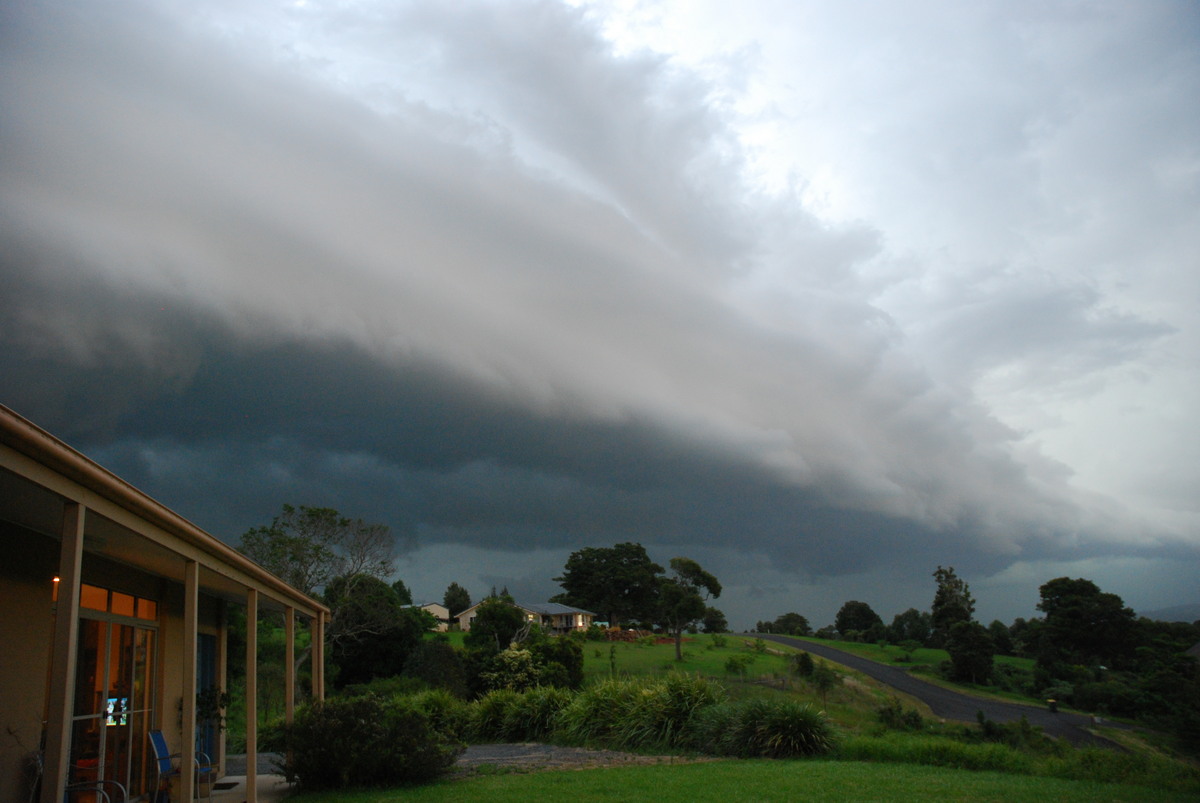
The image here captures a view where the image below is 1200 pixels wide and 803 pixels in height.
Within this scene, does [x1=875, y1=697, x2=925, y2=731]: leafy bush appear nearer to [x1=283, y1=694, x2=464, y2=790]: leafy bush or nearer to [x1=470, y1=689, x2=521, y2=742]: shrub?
[x1=470, y1=689, x2=521, y2=742]: shrub

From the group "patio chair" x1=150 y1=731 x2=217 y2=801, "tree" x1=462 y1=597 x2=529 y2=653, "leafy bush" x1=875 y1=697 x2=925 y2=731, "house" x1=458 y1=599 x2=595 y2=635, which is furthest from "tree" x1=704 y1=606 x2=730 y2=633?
"patio chair" x1=150 y1=731 x2=217 y2=801

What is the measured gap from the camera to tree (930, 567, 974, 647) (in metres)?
53.1

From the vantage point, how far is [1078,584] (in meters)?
37.3

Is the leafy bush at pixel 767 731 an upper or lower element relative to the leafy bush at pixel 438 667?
lower

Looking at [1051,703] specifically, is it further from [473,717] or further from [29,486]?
[29,486]

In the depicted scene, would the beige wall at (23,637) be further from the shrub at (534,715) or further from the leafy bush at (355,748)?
the shrub at (534,715)

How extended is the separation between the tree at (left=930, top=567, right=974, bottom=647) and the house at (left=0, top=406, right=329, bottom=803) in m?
50.8

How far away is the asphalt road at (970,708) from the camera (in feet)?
73.2

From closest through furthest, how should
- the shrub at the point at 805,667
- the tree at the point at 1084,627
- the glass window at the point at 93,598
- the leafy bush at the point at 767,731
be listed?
the glass window at the point at 93,598 < the leafy bush at the point at 767,731 < the shrub at the point at 805,667 < the tree at the point at 1084,627


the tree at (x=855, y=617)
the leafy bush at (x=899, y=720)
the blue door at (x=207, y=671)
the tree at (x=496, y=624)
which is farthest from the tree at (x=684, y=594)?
the tree at (x=855, y=617)

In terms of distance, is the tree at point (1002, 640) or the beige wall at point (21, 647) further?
the tree at point (1002, 640)

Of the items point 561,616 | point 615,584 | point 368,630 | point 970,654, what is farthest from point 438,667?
point 615,584

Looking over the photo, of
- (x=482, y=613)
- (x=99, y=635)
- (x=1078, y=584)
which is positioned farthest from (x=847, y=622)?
(x=99, y=635)

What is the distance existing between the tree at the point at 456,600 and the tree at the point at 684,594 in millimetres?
47428
